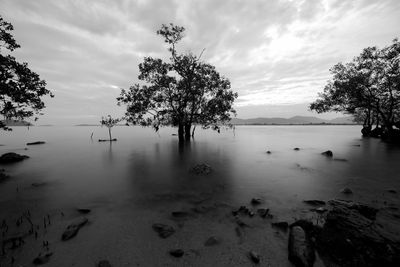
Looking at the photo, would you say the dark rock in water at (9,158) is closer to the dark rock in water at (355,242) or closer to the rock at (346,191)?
the dark rock in water at (355,242)

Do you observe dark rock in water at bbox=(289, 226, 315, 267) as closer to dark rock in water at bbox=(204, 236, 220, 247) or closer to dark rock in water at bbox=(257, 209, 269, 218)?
dark rock in water at bbox=(257, 209, 269, 218)

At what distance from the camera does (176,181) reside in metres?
12.8

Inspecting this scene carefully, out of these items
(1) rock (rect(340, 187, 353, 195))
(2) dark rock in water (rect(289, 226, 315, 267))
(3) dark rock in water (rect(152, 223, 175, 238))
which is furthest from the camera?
(1) rock (rect(340, 187, 353, 195))

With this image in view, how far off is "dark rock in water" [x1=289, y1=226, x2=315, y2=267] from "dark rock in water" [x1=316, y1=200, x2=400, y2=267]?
0.31 m

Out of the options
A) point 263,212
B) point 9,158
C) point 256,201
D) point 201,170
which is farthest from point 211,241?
point 9,158

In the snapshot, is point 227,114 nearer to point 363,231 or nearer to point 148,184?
point 148,184

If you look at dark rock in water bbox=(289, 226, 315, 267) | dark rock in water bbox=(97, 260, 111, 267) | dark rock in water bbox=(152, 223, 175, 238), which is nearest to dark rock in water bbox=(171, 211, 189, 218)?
dark rock in water bbox=(152, 223, 175, 238)

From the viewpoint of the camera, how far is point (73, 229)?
20.9 ft

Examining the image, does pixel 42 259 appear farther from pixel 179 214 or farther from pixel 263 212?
pixel 263 212

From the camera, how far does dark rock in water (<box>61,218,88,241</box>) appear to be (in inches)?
236

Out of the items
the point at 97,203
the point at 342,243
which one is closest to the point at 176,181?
the point at 97,203

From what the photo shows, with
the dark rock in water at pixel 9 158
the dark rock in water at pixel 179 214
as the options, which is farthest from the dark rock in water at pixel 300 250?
the dark rock in water at pixel 9 158

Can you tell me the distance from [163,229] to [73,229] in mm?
3271

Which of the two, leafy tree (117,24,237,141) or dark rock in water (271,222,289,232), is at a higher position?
leafy tree (117,24,237,141)
